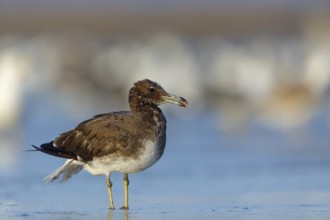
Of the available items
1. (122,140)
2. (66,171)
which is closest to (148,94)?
(122,140)

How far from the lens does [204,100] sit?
856 inches

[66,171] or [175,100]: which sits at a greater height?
[175,100]

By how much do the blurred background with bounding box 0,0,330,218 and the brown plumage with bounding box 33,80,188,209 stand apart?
0.98m

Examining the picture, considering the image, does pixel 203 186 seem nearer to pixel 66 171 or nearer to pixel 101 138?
pixel 66 171

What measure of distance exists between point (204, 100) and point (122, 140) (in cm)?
1278

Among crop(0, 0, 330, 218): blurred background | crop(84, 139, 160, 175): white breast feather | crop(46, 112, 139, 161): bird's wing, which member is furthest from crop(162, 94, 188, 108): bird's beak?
crop(0, 0, 330, 218): blurred background

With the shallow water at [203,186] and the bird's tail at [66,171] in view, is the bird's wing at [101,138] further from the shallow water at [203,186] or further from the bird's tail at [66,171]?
the shallow water at [203,186]

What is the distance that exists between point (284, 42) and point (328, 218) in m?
26.6

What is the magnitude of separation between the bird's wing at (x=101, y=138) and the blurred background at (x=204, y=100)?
0.99 metres

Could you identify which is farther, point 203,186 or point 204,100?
point 204,100

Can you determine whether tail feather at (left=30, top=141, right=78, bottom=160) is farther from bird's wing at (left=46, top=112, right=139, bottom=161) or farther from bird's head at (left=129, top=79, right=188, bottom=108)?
bird's head at (left=129, top=79, right=188, bottom=108)

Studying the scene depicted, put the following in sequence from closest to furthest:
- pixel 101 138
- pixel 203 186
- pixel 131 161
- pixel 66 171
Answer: pixel 131 161 → pixel 101 138 → pixel 66 171 → pixel 203 186

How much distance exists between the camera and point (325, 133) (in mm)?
16438

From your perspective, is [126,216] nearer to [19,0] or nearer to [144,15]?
[144,15]
